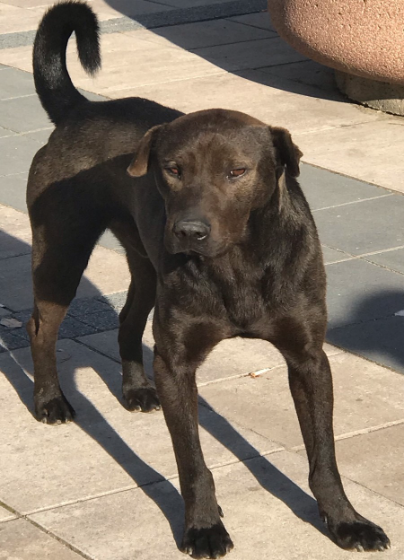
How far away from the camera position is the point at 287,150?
166 inches

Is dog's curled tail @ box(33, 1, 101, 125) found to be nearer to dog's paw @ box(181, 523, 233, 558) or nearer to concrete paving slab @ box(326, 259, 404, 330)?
concrete paving slab @ box(326, 259, 404, 330)

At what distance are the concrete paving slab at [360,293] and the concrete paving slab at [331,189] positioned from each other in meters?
1.13

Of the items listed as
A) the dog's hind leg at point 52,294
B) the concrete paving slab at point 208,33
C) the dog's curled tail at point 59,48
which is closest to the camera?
the dog's hind leg at point 52,294

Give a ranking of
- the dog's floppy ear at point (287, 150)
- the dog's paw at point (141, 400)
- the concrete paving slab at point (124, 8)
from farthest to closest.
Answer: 1. the concrete paving slab at point (124, 8)
2. the dog's paw at point (141, 400)
3. the dog's floppy ear at point (287, 150)

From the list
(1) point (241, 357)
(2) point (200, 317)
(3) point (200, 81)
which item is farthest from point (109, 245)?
(3) point (200, 81)

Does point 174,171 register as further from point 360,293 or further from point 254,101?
point 254,101

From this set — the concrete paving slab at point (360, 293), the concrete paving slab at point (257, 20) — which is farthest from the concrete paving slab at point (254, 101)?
the concrete paving slab at point (360, 293)

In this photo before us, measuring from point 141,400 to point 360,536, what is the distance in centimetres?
162

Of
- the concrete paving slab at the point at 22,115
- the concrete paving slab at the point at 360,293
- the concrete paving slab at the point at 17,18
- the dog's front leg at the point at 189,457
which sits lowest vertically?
the concrete paving slab at the point at 17,18

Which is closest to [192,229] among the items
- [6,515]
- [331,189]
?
[6,515]

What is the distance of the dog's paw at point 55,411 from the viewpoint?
17.8 ft

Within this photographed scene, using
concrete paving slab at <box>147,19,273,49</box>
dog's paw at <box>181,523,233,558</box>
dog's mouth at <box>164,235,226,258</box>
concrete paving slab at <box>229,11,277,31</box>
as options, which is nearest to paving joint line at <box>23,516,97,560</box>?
dog's paw at <box>181,523,233,558</box>

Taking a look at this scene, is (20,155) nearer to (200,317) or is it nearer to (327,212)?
(327,212)

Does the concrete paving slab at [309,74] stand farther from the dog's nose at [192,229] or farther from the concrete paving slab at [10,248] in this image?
the dog's nose at [192,229]
